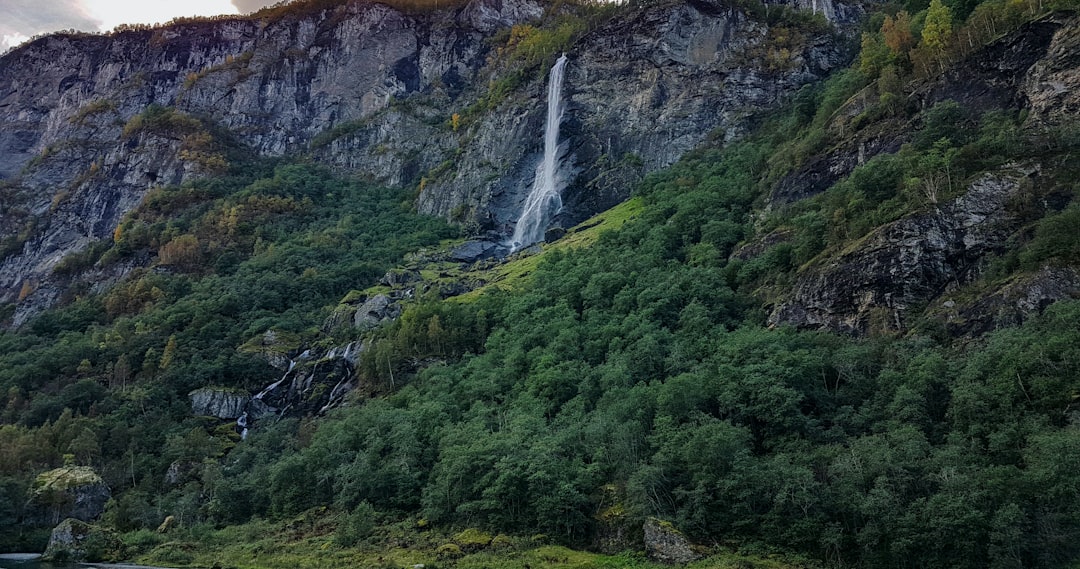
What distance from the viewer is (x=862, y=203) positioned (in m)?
57.6

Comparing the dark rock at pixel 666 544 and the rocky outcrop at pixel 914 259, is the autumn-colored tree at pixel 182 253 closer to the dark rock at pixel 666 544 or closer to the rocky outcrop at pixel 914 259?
the rocky outcrop at pixel 914 259

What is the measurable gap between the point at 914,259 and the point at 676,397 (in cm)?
A: 2082

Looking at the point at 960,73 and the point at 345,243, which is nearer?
the point at 960,73

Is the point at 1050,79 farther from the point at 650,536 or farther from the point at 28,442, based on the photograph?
the point at 28,442

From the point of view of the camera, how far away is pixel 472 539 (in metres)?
44.9

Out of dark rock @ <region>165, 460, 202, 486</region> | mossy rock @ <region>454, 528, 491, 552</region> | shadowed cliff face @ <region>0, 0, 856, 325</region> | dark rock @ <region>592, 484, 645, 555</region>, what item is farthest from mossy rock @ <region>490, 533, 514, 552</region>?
shadowed cliff face @ <region>0, 0, 856, 325</region>

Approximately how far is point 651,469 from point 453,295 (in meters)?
60.3

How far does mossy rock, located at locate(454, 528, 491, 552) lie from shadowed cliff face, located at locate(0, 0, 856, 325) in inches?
3296

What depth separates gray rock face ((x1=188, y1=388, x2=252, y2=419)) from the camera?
85.2m

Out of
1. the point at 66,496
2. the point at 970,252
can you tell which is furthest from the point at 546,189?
the point at 66,496

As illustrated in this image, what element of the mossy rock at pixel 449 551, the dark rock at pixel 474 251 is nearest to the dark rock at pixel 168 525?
the mossy rock at pixel 449 551

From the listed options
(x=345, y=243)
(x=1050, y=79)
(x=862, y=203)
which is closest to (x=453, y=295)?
(x=345, y=243)

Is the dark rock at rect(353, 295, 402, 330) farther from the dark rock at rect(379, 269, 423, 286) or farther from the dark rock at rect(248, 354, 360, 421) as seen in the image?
the dark rock at rect(379, 269, 423, 286)

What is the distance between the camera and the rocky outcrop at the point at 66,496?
6544 centimetres
